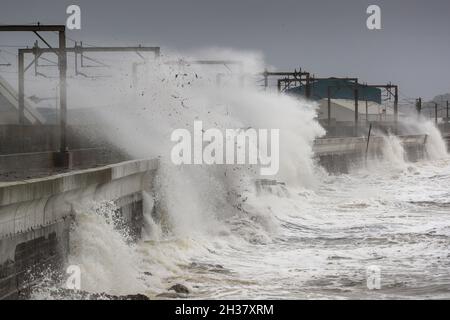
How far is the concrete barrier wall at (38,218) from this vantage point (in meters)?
9.49

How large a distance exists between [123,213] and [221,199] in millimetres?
6083

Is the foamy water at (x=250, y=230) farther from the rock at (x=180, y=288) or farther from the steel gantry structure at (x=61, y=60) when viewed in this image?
the steel gantry structure at (x=61, y=60)

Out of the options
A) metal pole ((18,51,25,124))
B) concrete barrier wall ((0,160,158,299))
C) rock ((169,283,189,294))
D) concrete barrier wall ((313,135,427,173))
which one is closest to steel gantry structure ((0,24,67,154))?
concrete barrier wall ((0,160,158,299))

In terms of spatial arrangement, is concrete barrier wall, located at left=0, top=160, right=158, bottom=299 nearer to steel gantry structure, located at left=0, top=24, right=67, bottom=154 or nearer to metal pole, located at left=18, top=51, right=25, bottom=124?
steel gantry structure, located at left=0, top=24, right=67, bottom=154

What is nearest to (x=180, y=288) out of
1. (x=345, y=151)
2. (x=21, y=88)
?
(x=21, y=88)

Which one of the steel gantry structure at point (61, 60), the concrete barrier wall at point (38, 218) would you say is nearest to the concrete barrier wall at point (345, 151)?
the steel gantry structure at point (61, 60)

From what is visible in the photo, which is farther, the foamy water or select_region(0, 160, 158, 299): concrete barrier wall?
the foamy water

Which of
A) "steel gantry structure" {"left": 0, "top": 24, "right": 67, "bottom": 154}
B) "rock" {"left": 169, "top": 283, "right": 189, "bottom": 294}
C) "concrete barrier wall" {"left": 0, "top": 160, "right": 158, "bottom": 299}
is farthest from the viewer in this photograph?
"steel gantry structure" {"left": 0, "top": 24, "right": 67, "bottom": 154}

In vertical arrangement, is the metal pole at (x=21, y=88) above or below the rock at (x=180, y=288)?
above

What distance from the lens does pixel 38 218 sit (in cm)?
1084

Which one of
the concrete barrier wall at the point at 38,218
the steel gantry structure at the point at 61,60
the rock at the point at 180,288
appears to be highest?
the steel gantry structure at the point at 61,60

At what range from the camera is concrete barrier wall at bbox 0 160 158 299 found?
31.1ft

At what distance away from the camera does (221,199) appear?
69.2 feet

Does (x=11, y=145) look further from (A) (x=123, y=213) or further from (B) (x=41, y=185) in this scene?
(B) (x=41, y=185)
